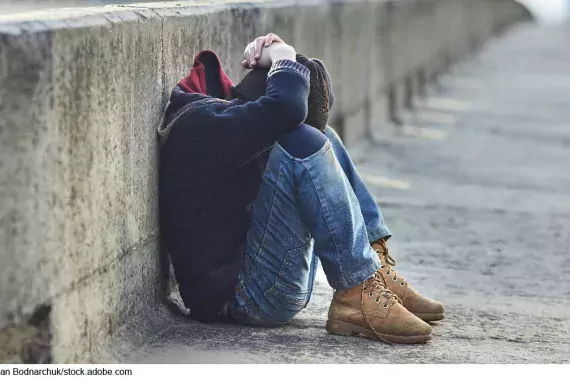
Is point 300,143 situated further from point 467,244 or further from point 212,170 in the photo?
point 467,244

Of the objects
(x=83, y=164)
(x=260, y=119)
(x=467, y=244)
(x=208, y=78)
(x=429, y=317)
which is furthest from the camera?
(x=467, y=244)

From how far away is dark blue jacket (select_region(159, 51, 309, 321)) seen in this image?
3.45 meters

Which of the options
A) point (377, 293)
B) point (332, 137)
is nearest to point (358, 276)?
point (377, 293)

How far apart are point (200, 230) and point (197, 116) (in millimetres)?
370

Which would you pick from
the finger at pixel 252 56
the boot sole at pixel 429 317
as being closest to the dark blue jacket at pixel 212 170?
the finger at pixel 252 56

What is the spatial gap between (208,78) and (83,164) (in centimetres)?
95

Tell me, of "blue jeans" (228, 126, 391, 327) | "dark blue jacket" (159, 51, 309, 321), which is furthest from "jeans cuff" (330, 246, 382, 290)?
"dark blue jacket" (159, 51, 309, 321)

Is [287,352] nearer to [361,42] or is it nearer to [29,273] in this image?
[29,273]

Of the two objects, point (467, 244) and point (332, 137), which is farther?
point (467, 244)

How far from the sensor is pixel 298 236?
3.59m

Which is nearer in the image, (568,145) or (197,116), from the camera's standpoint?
(197,116)

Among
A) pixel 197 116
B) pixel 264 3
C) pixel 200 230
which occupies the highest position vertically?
pixel 264 3
